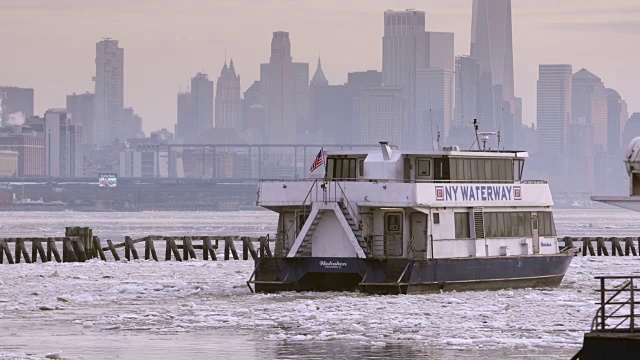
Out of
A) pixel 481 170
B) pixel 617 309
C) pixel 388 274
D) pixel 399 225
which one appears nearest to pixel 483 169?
pixel 481 170

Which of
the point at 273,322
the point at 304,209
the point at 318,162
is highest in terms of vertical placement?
the point at 318,162

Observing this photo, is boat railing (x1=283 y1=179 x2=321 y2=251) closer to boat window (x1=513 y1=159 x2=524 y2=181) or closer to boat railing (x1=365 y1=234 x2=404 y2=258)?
boat railing (x1=365 y1=234 x2=404 y2=258)

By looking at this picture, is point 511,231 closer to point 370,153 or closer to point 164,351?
point 370,153

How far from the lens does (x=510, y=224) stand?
49.4m

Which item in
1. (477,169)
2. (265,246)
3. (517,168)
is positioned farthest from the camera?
(265,246)

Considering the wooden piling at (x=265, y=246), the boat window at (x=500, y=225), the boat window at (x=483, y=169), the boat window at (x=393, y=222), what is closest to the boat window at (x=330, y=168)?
the boat window at (x=393, y=222)

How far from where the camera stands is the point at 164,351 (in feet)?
108

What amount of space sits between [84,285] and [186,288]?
359cm

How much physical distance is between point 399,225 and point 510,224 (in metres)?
4.47

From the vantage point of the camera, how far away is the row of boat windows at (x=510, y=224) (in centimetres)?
4747

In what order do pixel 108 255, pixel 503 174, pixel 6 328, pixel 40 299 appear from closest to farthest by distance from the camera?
pixel 6 328 → pixel 40 299 → pixel 503 174 → pixel 108 255

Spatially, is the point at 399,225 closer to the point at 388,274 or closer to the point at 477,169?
the point at 388,274

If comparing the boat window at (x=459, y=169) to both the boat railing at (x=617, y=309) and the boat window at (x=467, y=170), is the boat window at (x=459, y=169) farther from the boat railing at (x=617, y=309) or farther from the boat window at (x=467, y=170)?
the boat railing at (x=617, y=309)

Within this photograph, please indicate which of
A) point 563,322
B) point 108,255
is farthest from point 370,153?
point 108,255
